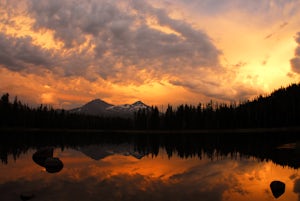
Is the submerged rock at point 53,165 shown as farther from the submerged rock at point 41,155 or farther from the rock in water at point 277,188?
the rock in water at point 277,188

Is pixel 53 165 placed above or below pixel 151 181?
above

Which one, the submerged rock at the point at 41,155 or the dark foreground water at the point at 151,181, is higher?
the submerged rock at the point at 41,155

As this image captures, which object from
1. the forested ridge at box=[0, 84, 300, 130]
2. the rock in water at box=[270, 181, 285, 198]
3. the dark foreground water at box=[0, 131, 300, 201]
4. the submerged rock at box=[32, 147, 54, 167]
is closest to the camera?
the dark foreground water at box=[0, 131, 300, 201]

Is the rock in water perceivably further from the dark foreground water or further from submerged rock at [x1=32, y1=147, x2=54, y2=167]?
submerged rock at [x1=32, y1=147, x2=54, y2=167]

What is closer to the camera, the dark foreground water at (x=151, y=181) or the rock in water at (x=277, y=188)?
the dark foreground water at (x=151, y=181)

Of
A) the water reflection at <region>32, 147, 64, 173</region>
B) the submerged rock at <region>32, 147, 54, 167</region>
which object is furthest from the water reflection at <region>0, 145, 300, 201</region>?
the submerged rock at <region>32, 147, 54, 167</region>

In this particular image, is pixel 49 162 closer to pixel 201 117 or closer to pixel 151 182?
pixel 151 182

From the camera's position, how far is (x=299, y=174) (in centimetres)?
3206

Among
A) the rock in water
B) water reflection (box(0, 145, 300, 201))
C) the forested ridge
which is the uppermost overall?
the forested ridge

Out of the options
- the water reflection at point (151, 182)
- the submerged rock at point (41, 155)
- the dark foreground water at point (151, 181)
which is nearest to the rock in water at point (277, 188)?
the dark foreground water at point (151, 181)

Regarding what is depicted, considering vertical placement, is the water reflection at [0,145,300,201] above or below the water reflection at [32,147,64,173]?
below

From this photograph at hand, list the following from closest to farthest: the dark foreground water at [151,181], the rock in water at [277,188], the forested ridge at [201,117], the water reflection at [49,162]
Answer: the dark foreground water at [151,181]
the rock in water at [277,188]
the water reflection at [49,162]
the forested ridge at [201,117]

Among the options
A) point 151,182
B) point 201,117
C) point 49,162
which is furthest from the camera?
point 201,117

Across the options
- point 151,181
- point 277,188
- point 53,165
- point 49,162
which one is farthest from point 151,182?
point 49,162
